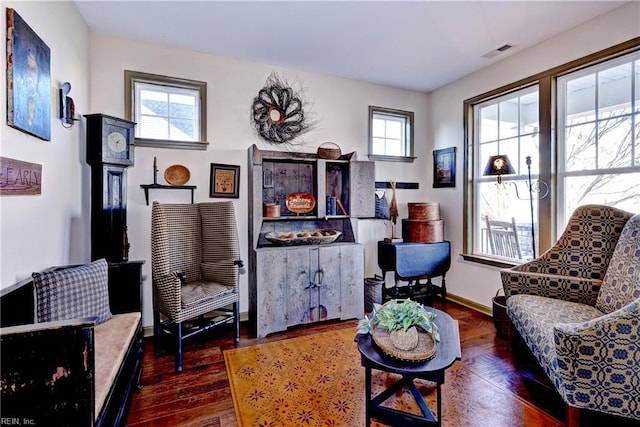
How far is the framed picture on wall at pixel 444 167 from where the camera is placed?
3.88 meters

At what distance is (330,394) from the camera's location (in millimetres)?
2020

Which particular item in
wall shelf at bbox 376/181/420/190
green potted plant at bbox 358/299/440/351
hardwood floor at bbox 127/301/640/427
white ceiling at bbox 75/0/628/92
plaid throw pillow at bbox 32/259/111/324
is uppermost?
white ceiling at bbox 75/0/628/92

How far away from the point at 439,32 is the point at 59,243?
10.9 ft

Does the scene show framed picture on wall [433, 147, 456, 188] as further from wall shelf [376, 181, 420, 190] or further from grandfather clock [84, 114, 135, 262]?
grandfather clock [84, 114, 135, 262]

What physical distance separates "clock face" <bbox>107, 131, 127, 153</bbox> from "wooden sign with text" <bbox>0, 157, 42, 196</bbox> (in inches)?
29.0

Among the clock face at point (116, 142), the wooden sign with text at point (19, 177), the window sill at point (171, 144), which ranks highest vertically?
the window sill at point (171, 144)

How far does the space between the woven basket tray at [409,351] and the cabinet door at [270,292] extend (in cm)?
138

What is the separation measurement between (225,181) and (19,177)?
1739 mm

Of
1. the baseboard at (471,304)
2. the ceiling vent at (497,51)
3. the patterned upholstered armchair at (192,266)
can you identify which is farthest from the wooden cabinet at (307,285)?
the ceiling vent at (497,51)

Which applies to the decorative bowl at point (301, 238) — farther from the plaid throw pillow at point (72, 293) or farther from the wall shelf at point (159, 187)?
the plaid throw pillow at point (72, 293)

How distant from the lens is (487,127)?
11.7ft

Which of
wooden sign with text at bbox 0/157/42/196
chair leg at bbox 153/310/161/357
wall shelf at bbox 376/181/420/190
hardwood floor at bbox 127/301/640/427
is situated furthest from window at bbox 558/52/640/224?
wooden sign with text at bbox 0/157/42/196

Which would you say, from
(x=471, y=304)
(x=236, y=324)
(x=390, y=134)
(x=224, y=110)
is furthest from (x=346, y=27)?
(x=471, y=304)

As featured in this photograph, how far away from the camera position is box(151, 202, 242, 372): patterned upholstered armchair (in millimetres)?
2400
